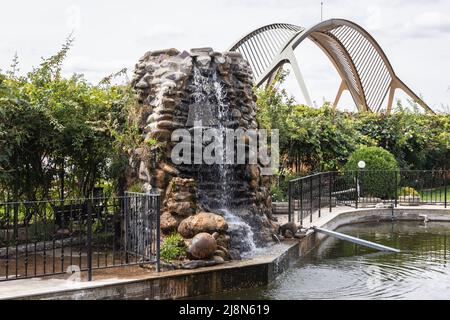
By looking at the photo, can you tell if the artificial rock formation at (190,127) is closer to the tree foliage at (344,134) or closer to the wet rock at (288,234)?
the wet rock at (288,234)

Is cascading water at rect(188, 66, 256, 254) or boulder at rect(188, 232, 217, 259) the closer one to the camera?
boulder at rect(188, 232, 217, 259)

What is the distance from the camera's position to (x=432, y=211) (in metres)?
15.1

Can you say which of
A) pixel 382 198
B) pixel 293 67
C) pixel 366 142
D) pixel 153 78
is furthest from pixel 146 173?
pixel 293 67

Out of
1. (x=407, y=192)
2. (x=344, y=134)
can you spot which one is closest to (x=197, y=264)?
(x=407, y=192)

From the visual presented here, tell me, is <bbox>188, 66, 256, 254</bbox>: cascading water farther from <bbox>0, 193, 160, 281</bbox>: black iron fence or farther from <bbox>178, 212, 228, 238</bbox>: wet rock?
<bbox>0, 193, 160, 281</bbox>: black iron fence

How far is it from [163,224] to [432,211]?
865cm

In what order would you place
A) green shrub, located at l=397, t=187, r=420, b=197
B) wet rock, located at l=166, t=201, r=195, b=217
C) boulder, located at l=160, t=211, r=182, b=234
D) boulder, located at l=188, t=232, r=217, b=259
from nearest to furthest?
boulder, located at l=188, t=232, r=217, b=259 → boulder, located at l=160, t=211, r=182, b=234 → wet rock, located at l=166, t=201, r=195, b=217 → green shrub, located at l=397, t=187, r=420, b=197

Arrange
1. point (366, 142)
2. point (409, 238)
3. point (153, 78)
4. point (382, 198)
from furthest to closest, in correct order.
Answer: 1. point (366, 142)
2. point (382, 198)
3. point (409, 238)
4. point (153, 78)

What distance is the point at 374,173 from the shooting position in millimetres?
17016

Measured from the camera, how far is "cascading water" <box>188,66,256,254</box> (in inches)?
376

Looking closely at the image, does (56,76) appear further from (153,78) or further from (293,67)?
(293,67)

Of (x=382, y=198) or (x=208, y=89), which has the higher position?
(x=208, y=89)

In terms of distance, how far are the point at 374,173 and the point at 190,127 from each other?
347 inches

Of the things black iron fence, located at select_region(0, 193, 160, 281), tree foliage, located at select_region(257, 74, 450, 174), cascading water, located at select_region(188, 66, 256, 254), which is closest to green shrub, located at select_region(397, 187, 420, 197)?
tree foliage, located at select_region(257, 74, 450, 174)
